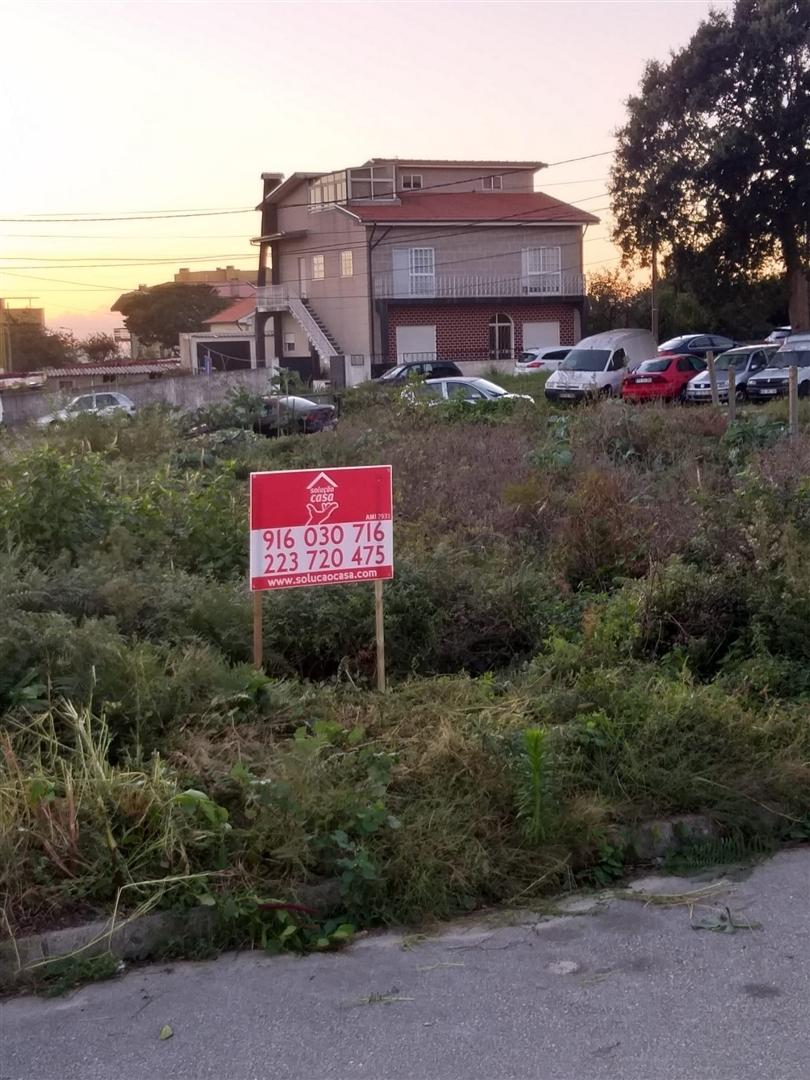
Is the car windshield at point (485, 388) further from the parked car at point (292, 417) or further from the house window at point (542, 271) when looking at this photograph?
the house window at point (542, 271)

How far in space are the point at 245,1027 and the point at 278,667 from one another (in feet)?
10.1

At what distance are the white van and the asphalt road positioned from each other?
2663 cm

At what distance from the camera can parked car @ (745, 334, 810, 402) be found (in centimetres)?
2831

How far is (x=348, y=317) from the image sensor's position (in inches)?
2026

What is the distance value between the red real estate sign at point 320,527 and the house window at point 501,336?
46514 mm

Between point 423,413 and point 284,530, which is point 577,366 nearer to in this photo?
point 423,413

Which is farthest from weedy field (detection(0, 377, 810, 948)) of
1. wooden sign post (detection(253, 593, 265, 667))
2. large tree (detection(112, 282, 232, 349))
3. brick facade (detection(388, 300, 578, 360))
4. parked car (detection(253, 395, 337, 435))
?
large tree (detection(112, 282, 232, 349))

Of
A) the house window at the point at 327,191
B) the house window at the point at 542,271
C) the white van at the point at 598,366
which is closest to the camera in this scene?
the white van at the point at 598,366

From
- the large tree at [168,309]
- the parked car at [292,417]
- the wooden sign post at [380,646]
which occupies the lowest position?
the wooden sign post at [380,646]

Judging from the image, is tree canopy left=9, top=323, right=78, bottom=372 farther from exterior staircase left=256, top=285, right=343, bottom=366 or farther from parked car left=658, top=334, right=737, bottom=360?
parked car left=658, top=334, right=737, bottom=360

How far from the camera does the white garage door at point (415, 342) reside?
50.7 meters

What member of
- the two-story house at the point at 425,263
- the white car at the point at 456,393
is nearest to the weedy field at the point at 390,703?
the white car at the point at 456,393

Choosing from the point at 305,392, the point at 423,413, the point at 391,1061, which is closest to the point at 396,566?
the point at 391,1061

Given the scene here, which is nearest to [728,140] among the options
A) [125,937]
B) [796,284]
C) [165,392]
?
[796,284]
